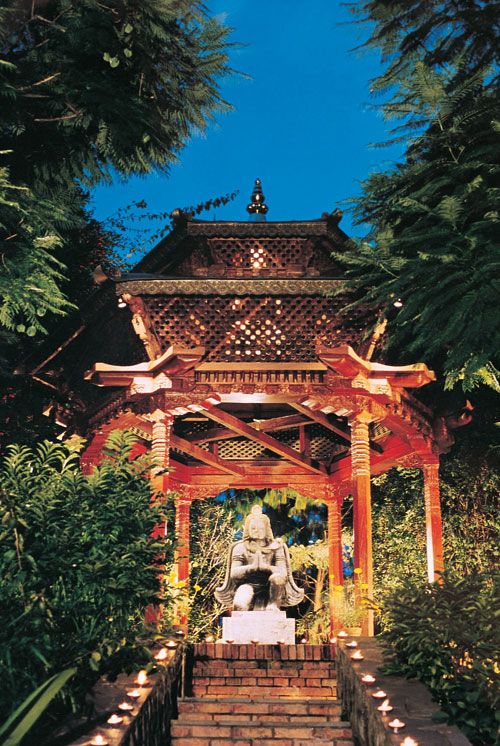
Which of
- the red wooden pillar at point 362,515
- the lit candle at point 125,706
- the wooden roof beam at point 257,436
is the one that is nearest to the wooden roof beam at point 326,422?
the wooden roof beam at point 257,436

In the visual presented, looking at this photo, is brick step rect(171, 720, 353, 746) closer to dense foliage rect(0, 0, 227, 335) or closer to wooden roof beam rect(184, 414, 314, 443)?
dense foliage rect(0, 0, 227, 335)

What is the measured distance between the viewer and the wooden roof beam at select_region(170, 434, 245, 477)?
13.5 metres

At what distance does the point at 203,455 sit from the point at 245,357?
329 cm

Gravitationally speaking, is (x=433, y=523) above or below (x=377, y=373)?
below

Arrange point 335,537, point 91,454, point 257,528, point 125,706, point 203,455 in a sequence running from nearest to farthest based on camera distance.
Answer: point 125,706
point 257,528
point 91,454
point 203,455
point 335,537

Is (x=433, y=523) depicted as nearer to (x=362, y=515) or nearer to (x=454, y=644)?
(x=362, y=515)

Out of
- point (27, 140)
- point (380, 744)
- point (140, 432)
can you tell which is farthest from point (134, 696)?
point (140, 432)

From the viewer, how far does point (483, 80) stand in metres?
7.27

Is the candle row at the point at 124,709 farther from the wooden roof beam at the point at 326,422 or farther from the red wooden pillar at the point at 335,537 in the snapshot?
the red wooden pillar at the point at 335,537

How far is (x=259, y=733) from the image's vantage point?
7223 millimetres

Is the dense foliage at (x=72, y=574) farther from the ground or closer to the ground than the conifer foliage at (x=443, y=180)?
closer to the ground

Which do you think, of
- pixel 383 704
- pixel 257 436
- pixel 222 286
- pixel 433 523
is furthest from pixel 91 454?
pixel 383 704

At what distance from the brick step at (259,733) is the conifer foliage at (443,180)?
3.37 meters

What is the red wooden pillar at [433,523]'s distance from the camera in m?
11.9
